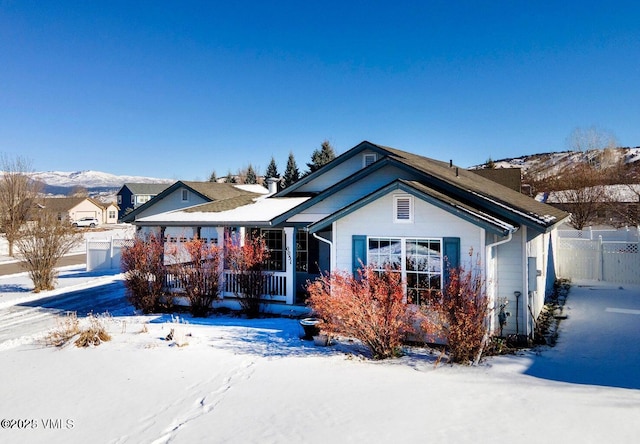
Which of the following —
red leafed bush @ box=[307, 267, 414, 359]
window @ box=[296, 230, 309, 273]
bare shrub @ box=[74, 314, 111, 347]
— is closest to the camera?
red leafed bush @ box=[307, 267, 414, 359]

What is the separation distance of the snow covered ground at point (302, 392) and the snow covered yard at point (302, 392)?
2cm

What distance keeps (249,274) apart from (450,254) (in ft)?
20.0

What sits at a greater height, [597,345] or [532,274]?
[532,274]

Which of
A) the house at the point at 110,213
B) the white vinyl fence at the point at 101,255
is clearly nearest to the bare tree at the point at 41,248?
the white vinyl fence at the point at 101,255

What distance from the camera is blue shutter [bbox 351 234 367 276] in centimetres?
1006

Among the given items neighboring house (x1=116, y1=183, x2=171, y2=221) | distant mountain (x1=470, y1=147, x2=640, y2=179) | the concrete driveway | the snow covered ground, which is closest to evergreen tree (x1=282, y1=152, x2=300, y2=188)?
distant mountain (x1=470, y1=147, x2=640, y2=179)

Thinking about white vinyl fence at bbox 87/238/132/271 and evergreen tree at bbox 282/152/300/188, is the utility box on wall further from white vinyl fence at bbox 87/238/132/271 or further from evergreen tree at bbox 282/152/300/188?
evergreen tree at bbox 282/152/300/188

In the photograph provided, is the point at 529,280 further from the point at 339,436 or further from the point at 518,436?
the point at 339,436

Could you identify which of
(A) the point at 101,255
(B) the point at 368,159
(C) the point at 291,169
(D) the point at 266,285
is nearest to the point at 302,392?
(D) the point at 266,285

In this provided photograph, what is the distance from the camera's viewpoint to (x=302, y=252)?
48.4 ft

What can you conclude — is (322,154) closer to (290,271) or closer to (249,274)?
(290,271)

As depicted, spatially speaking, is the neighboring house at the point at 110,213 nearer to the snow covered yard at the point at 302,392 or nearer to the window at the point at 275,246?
the window at the point at 275,246

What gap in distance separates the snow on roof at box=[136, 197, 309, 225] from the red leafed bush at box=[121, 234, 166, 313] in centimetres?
110

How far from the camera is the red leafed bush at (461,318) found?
7845 mm
